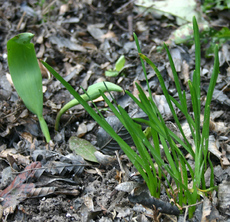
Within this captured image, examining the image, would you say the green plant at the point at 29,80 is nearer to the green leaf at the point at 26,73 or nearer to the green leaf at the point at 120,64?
the green leaf at the point at 26,73

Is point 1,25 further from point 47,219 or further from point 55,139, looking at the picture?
point 47,219

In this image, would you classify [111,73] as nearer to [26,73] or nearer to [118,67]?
[118,67]

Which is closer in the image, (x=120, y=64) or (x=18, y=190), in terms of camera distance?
(x=18, y=190)

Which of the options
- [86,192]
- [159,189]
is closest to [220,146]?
[159,189]

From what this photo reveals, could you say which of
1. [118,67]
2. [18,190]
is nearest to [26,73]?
[18,190]

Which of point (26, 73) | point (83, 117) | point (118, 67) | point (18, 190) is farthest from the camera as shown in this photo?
point (118, 67)

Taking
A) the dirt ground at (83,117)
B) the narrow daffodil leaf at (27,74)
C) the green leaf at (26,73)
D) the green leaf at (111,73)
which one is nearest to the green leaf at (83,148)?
the dirt ground at (83,117)

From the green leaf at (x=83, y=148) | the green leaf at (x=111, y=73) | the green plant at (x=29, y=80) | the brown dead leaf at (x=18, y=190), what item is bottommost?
the green leaf at (x=83, y=148)
